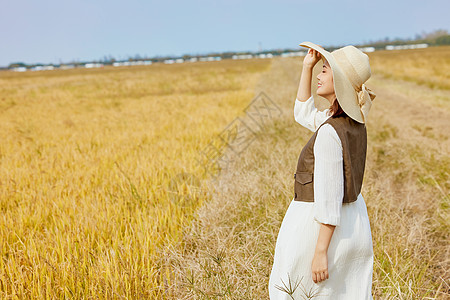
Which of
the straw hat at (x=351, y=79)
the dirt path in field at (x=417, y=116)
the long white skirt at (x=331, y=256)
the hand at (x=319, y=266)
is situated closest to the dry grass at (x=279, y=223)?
the long white skirt at (x=331, y=256)

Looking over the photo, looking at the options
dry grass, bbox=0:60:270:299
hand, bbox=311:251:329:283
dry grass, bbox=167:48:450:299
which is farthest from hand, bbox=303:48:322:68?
dry grass, bbox=0:60:270:299

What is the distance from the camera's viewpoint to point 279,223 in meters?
2.21

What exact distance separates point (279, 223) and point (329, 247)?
1.00 meters

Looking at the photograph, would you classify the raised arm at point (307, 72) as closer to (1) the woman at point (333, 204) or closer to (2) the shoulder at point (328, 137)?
(1) the woman at point (333, 204)

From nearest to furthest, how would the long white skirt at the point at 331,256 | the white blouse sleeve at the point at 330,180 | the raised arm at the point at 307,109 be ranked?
the white blouse sleeve at the point at 330,180 < the long white skirt at the point at 331,256 < the raised arm at the point at 307,109

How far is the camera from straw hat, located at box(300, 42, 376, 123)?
1.13 meters

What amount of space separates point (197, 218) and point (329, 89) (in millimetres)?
1549

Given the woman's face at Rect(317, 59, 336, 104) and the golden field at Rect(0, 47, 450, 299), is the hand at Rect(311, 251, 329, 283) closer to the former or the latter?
the golden field at Rect(0, 47, 450, 299)

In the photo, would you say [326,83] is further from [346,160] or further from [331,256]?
[331,256]

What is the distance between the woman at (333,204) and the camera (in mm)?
1120

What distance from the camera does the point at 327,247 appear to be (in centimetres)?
115

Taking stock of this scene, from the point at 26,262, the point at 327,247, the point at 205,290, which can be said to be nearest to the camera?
the point at 327,247

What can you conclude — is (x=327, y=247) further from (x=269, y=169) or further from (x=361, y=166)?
(x=269, y=169)

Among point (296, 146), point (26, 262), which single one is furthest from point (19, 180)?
point (296, 146)
